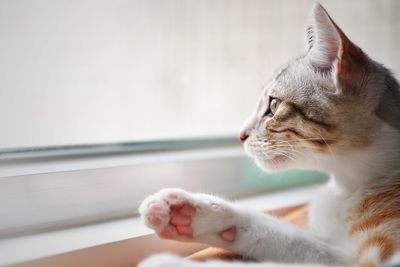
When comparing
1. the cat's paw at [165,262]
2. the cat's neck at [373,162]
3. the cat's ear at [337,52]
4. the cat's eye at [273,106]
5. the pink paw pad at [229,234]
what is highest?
the cat's ear at [337,52]

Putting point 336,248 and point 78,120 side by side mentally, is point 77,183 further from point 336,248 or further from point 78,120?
point 336,248

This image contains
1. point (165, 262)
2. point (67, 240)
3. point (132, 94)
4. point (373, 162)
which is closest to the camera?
point (165, 262)

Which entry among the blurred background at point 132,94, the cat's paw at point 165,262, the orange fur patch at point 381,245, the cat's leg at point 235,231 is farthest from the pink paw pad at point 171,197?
the orange fur patch at point 381,245

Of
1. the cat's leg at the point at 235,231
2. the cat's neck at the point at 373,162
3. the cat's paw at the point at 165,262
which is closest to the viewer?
the cat's paw at the point at 165,262

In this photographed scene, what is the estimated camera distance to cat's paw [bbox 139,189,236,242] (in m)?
0.72

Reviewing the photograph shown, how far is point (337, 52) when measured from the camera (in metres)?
0.84

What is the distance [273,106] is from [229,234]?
0.31 meters

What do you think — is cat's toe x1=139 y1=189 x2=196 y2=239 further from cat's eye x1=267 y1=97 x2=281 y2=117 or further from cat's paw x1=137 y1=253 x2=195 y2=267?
cat's eye x1=267 y1=97 x2=281 y2=117

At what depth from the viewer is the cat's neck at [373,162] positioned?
86cm

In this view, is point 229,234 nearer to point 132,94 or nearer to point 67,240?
point 67,240

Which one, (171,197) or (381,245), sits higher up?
(171,197)

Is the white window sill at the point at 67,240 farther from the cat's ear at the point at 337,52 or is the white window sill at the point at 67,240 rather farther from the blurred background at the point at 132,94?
the cat's ear at the point at 337,52

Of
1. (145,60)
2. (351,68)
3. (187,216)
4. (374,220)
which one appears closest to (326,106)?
(351,68)

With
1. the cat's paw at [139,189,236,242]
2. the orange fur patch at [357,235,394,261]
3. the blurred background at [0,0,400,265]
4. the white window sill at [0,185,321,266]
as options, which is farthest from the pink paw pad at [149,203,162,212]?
the orange fur patch at [357,235,394,261]
